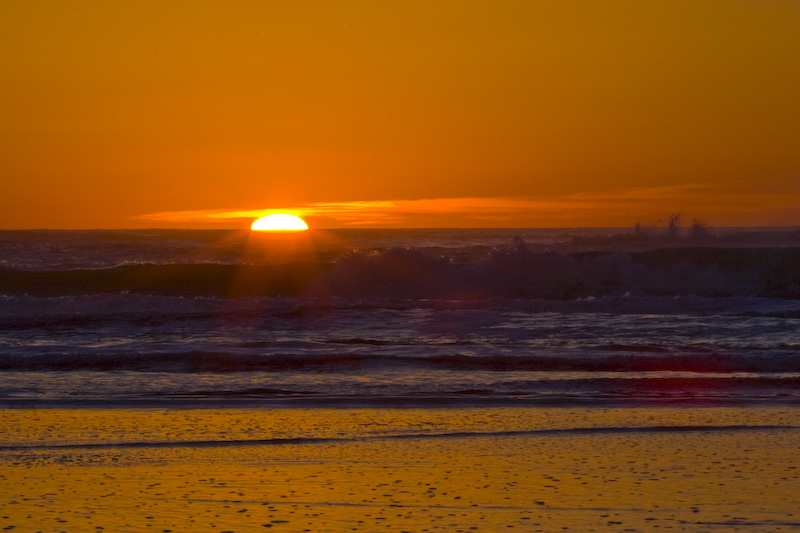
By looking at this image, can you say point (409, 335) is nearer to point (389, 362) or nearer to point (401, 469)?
point (389, 362)

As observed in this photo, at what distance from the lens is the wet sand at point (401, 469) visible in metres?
4.32

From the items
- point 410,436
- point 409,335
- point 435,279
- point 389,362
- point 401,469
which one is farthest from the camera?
point 435,279

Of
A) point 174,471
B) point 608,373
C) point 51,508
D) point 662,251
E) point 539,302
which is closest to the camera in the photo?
point 51,508

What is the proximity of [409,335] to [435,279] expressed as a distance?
1279 cm

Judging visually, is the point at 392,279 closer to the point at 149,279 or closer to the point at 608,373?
the point at 149,279

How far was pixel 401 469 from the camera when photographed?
212 inches

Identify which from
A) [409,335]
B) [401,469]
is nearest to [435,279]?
[409,335]

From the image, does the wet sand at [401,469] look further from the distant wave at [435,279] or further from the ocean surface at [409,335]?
the distant wave at [435,279]

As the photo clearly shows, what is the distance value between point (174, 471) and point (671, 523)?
2832 millimetres

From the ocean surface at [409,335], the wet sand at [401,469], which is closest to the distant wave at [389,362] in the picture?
the ocean surface at [409,335]

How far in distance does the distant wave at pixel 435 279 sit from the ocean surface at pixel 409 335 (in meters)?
0.07

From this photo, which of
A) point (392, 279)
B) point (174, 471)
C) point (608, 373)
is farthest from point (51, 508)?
point (392, 279)

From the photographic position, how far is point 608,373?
1001cm

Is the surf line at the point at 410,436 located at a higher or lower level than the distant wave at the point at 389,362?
higher
